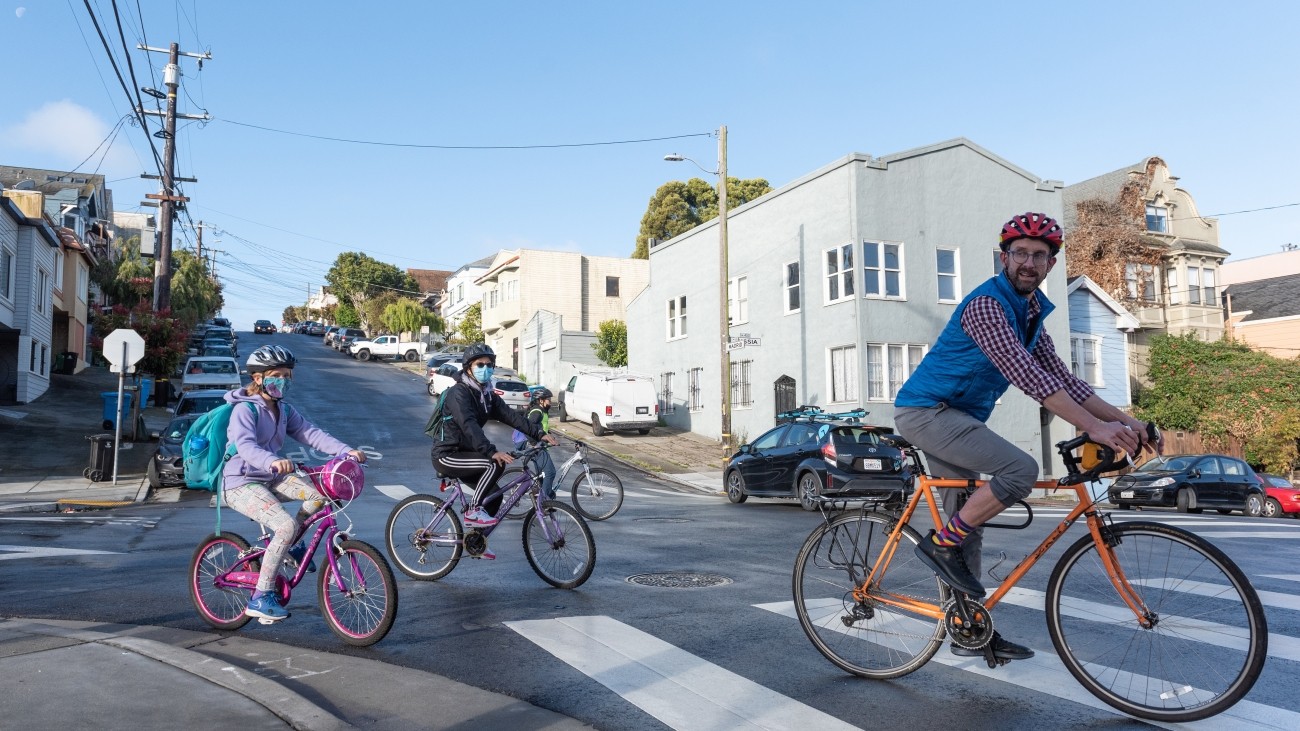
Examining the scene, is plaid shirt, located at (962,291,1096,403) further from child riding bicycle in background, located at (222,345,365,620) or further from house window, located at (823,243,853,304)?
house window, located at (823,243,853,304)

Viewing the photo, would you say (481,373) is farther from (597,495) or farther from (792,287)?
(792,287)

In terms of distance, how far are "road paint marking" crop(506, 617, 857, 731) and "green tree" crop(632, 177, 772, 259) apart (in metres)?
59.2

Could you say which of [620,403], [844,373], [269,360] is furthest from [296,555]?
[620,403]

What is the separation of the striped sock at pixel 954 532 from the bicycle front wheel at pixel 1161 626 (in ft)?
1.42

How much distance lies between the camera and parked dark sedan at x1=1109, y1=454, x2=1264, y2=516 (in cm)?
2064

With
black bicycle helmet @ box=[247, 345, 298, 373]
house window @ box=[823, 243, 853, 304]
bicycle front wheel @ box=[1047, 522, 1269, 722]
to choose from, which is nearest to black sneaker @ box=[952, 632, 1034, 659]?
bicycle front wheel @ box=[1047, 522, 1269, 722]

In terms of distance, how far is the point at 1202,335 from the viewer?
4266cm

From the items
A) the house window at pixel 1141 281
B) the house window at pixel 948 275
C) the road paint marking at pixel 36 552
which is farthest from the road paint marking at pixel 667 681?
the house window at pixel 1141 281

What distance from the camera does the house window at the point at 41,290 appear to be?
3450cm

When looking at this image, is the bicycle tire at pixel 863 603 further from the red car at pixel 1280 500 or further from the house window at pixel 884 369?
the house window at pixel 884 369

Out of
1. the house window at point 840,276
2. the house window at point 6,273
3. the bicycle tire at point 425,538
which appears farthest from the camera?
the house window at point 6,273

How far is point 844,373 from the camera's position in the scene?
28781 millimetres

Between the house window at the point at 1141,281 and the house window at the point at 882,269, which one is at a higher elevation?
the house window at the point at 1141,281

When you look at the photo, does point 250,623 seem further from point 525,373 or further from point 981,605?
point 525,373
